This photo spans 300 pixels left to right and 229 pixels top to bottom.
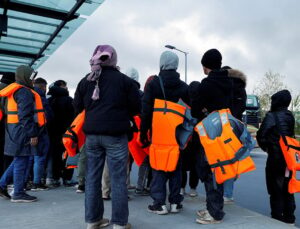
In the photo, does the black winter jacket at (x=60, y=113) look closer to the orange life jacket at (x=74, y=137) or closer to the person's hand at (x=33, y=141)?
the person's hand at (x=33, y=141)

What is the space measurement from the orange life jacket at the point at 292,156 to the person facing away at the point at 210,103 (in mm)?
992

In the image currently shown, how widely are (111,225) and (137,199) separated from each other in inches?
52.5

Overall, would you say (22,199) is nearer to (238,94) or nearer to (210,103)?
(210,103)

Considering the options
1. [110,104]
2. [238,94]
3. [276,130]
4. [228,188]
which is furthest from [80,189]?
[276,130]

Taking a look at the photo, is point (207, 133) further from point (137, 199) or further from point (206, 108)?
point (137, 199)

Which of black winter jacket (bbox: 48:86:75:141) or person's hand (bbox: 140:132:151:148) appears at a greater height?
black winter jacket (bbox: 48:86:75:141)

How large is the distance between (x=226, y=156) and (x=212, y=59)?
1.14 m

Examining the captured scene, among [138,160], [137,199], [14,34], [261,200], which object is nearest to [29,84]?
[138,160]

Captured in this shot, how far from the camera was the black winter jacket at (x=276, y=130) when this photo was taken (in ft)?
14.6

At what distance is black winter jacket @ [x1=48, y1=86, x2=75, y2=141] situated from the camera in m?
6.16

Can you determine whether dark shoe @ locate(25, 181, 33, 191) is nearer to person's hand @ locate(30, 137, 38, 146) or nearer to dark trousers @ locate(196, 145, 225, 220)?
person's hand @ locate(30, 137, 38, 146)

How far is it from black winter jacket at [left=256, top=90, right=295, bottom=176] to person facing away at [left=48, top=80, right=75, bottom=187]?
130 inches

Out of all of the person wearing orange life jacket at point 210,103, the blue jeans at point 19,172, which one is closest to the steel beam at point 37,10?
the blue jeans at point 19,172

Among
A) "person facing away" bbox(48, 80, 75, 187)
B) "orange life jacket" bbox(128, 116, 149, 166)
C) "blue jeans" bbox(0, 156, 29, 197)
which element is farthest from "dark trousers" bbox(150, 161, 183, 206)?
"person facing away" bbox(48, 80, 75, 187)
